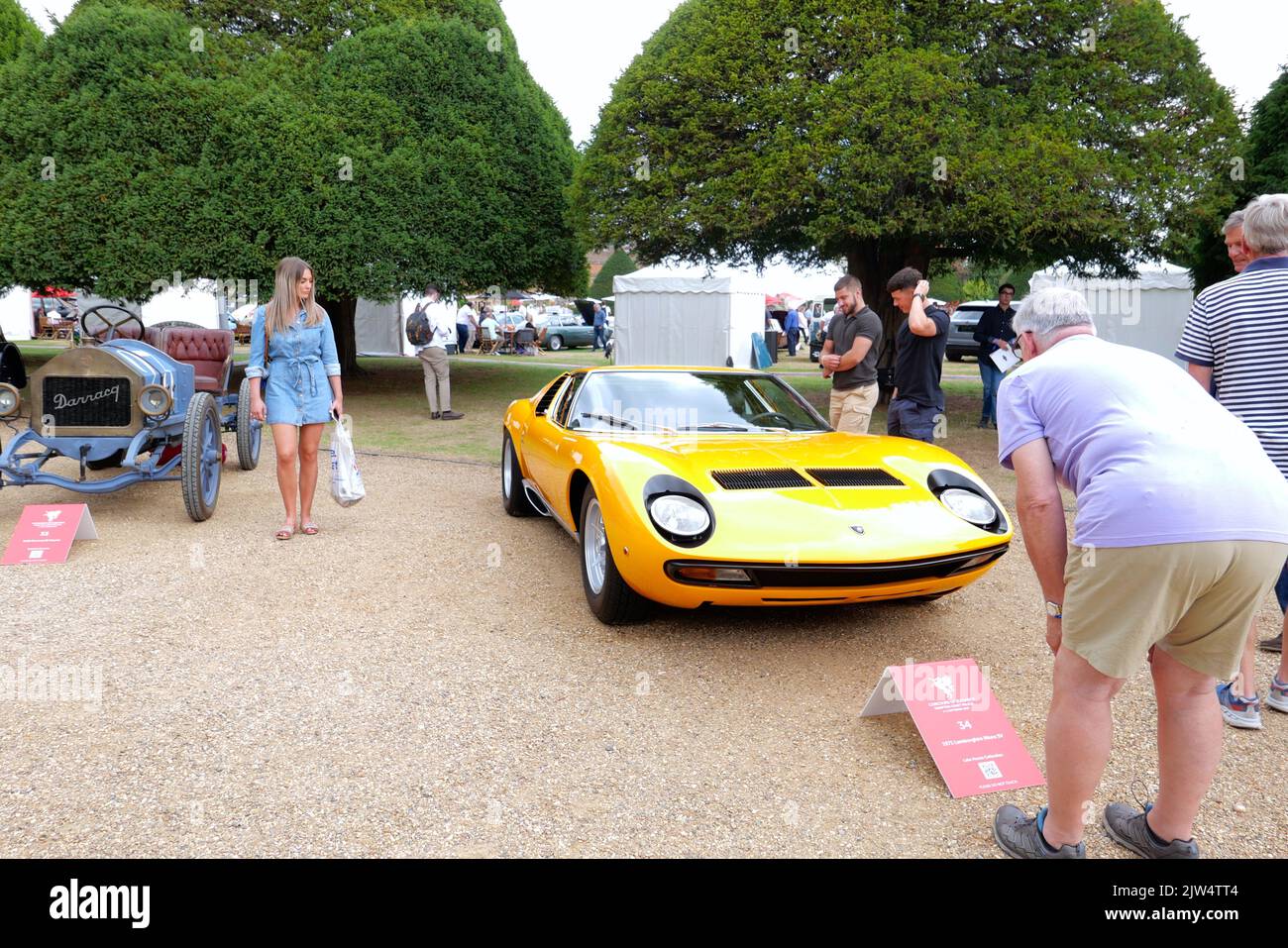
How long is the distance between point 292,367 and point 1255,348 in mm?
5072

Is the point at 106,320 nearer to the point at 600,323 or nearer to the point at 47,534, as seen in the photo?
the point at 47,534

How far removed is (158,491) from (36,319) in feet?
107

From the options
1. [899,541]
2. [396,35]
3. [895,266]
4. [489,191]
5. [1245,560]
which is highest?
[396,35]

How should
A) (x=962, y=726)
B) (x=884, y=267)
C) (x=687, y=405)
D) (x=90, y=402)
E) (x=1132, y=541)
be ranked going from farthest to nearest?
(x=884, y=267), (x=90, y=402), (x=687, y=405), (x=962, y=726), (x=1132, y=541)

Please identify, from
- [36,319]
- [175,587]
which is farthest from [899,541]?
[36,319]

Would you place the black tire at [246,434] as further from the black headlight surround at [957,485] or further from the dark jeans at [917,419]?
the black headlight surround at [957,485]

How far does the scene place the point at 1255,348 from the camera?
3.07 m

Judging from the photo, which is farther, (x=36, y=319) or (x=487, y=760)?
(x=36, y=319)

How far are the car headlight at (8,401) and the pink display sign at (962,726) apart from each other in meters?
6.18

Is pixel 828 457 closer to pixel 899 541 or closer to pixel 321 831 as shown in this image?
pixel 899 541

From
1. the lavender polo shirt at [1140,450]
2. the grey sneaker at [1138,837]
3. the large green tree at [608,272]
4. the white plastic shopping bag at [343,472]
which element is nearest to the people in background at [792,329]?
the white plastic shopping bag at [343,472]

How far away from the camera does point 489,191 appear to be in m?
13.4

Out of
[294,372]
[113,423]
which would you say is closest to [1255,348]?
[294,372]

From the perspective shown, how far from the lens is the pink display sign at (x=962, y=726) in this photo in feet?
8.98
